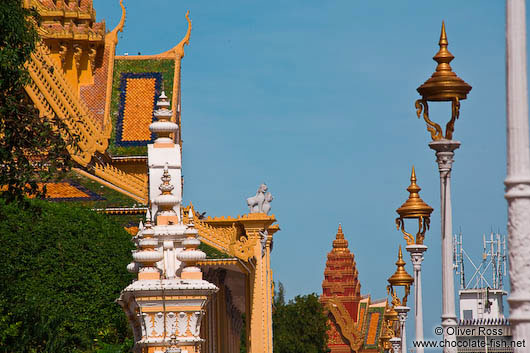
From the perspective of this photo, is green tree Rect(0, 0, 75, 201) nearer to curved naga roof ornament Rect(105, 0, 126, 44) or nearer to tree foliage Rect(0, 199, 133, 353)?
tree foliage Rect(0, 199, 133, 353)

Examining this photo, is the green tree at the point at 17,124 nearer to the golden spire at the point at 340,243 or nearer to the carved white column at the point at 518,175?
the carved white column at the point at 518,175

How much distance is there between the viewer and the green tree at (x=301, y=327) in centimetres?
8094

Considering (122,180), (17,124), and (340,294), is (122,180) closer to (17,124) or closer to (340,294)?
(17,124)

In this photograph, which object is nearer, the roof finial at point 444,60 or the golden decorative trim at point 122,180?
the roof finial at point 444,60

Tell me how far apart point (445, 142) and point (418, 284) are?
10203 millimetres

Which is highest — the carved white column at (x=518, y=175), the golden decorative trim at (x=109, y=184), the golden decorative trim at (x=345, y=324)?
the golden decorative trim at (x=345, y=324)

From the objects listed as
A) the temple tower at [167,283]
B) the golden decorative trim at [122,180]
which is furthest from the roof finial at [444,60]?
the golden decorative trim at [122,180]

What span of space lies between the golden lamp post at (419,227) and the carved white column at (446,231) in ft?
25.0

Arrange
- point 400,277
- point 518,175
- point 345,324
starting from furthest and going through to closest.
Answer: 1. point 345,324
2. point 400,277
3. point 518,175

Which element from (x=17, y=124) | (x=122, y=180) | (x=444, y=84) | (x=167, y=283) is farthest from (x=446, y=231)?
(x=122, y=180)

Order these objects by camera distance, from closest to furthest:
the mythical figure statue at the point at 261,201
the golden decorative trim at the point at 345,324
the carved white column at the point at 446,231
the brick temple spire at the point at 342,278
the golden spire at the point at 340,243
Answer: the carved white column at the point at 446,231 → the mythical figure statue at the point at 261,201 → the golden decorative trim at the point at 345,324 → the brick temple spire at the point at 342,278 → the golden spire at the point at 340,243

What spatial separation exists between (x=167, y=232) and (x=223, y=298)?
2971 centimetres

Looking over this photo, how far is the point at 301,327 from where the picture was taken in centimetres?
8300

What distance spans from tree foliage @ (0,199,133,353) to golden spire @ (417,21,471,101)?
49.0 ft
